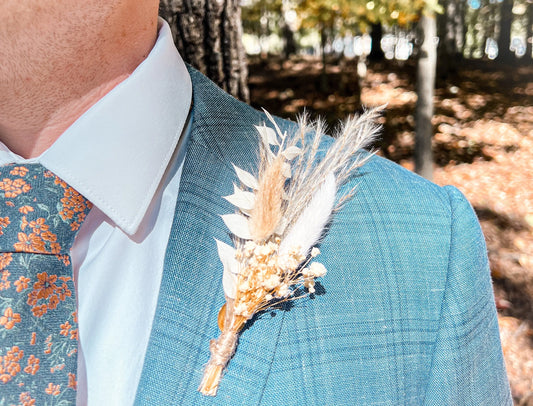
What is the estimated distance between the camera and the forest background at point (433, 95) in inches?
81.6

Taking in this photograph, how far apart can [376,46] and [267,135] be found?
46.9ft

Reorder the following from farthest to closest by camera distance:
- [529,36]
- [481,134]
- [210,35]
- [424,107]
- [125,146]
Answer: [529,36]
[481,134]
[424,107]
[210,35]
[125,146]

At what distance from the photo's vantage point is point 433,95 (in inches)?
→ 346

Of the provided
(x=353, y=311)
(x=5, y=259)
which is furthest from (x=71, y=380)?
(x=353, y=311)

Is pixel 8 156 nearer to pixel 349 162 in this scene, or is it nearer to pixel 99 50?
pixel 99 50

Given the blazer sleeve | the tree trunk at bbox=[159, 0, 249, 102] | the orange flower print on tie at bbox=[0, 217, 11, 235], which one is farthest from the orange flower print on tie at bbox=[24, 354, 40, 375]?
the tree trunk at bbox=[159, 0, 249, 102]

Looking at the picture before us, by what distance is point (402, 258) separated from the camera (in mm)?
1174

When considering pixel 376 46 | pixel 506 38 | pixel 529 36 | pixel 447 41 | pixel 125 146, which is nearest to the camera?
pixel 125 146

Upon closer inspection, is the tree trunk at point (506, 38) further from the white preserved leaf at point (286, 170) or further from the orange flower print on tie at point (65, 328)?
the orange flower print on tie at point (65, 328)

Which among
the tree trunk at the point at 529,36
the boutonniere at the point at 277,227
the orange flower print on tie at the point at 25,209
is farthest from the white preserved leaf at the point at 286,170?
the tree trunk at the point at 529,36

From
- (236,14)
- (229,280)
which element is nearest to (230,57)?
(236,14)

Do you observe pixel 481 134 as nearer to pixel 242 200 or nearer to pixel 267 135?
pixel 267 135

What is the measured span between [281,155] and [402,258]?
0.39 m

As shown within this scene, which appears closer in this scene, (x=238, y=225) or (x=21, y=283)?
(x=21, y=283)
